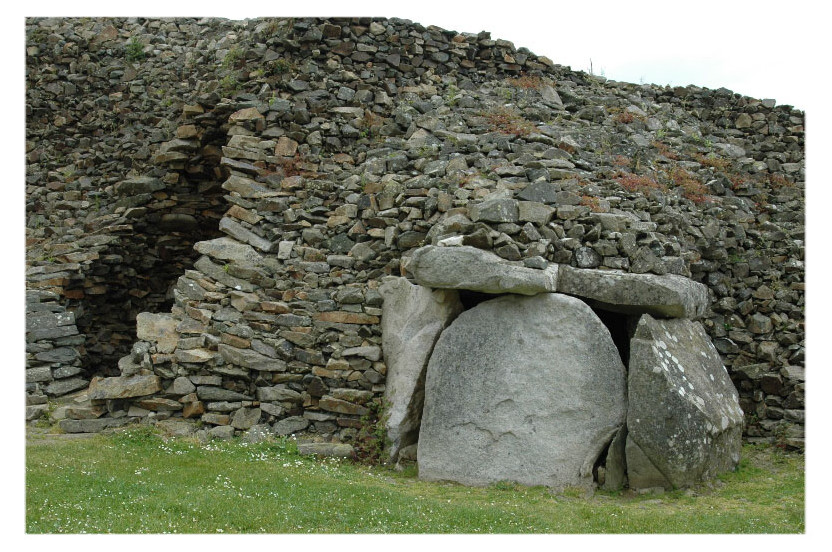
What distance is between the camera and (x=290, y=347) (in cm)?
1182

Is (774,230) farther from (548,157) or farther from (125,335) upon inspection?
(125,335)

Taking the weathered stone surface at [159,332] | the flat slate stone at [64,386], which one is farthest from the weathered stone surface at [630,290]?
the flat slate stone at [64,386]

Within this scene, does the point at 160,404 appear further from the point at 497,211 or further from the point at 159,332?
the point at 497,211

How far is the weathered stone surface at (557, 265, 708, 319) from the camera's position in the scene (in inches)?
408

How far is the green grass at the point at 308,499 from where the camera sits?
7.97m

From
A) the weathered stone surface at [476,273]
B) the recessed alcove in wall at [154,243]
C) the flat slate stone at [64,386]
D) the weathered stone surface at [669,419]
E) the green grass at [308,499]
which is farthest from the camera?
the recessed alcove in wall at [154,243]

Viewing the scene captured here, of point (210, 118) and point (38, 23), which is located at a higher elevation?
point (38, 23)

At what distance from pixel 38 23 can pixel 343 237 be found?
12.4 m

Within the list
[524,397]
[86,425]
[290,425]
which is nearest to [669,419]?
[524,397]

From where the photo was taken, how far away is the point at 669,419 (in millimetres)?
9469

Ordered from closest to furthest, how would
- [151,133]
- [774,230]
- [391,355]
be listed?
[391,355]
[774,230]
[151,133]

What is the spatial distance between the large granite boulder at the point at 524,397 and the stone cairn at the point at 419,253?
0.03m

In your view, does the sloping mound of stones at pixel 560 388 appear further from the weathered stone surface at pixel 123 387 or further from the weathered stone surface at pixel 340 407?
the weathered stone surface at pixel 123 387

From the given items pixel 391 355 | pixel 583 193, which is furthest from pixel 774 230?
pixel 391 355
